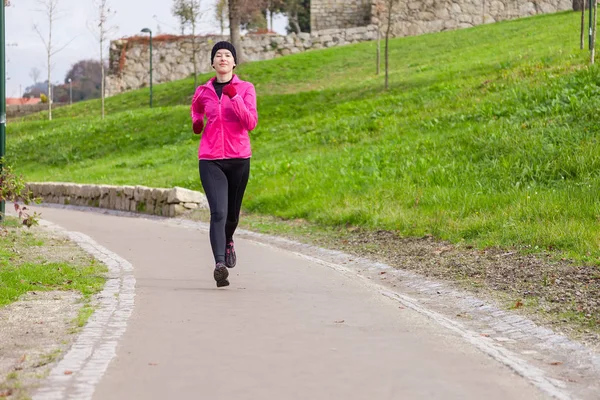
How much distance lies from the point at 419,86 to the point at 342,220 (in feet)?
47.7

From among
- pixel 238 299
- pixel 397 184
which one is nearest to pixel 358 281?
pixel 238 299

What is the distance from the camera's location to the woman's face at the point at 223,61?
9.27 meters

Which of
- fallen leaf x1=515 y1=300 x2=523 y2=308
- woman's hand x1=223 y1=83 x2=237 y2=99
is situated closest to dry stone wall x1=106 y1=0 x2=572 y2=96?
woman's hand x1=223 y1=83 x2=237 y2=99

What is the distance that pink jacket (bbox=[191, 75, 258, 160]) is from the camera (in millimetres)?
9211

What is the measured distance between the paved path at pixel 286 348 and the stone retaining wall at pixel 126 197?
9.48 m

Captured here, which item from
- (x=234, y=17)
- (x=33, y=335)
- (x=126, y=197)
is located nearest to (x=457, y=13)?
(x=234, y=17)

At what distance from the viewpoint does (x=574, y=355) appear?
21.2 ft

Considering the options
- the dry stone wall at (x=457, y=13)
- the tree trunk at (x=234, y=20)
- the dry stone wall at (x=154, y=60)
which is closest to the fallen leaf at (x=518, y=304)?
the tree trunk at (x=234, y=20)

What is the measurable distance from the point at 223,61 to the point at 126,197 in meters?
13.3

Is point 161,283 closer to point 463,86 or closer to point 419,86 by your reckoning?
point 463,86

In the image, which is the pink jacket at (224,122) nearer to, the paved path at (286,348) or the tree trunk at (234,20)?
the paved path at (286,348)

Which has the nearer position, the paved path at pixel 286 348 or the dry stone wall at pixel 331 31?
the paved path at pixel 286 348

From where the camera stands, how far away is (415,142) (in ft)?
66.1

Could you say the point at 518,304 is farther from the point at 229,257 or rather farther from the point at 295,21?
the point at 295,21
